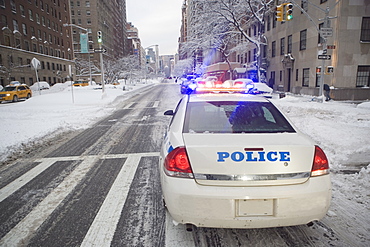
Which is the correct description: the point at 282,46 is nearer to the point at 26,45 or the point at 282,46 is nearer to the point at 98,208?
the point at 98,208

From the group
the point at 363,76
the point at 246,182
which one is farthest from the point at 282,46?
the point at 246,182

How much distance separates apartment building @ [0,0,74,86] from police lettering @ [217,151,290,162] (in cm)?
4759

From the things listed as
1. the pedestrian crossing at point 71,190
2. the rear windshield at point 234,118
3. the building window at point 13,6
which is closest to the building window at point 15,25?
the building window at point 13,6

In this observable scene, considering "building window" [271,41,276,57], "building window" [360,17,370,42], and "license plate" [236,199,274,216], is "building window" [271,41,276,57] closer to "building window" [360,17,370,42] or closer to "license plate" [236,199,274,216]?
"building window" [360,17,370,42]

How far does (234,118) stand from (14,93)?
25927mm

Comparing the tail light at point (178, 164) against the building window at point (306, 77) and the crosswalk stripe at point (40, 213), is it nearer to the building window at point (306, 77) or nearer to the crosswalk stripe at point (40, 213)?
the crosswalk stripe at point (40, 213)

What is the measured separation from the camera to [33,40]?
165 ft

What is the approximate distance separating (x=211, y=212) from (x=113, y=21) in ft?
443

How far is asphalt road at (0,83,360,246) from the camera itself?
295 cm

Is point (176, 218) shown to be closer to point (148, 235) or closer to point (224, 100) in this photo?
point (148, 235)

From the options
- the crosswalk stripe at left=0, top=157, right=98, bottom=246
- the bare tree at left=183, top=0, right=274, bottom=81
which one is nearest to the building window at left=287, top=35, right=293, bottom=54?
the bare tree at left=183, top=0, right=274, bottom=81

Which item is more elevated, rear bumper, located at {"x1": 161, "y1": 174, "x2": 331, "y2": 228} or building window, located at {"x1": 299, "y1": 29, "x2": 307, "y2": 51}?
building window, located at {"x1": 299, "y1": 29, "x2": 307, "y2": 51}

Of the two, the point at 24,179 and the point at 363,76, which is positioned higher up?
the point at 363,76

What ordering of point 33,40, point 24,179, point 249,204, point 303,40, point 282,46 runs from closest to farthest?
1. point 249,204
2. point 24,179
3. point 303,40
4. point 282,46
5. point 33,40
